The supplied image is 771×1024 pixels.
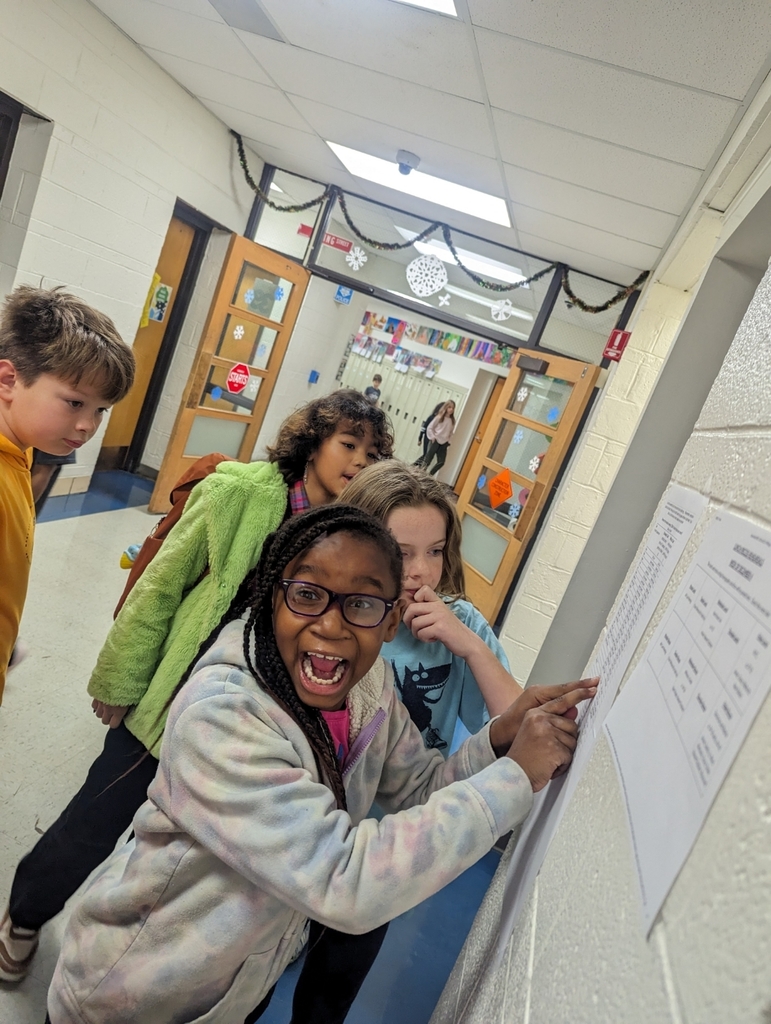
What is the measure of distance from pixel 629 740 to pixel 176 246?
18.3 ft

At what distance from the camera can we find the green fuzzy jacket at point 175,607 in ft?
4.61

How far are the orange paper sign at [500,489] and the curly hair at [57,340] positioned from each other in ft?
12.1

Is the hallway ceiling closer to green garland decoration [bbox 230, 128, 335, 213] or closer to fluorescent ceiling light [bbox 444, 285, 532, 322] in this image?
green garland decoration [bbox 230, 128, 335, 213]

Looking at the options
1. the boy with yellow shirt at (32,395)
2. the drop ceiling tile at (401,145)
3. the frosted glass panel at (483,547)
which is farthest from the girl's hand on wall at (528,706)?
the frosted glass panel at (483,547)

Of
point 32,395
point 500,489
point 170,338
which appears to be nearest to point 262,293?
point 170,338

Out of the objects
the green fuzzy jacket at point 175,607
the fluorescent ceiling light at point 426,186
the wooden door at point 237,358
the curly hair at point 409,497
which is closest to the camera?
the curly hair at point 409,497

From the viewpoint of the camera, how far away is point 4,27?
9.47 ft

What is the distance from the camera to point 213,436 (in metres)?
5.36

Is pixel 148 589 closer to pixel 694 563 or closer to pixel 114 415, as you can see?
pixel 694 563

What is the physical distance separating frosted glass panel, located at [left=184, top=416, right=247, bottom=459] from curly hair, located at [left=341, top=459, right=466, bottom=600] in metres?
3.94

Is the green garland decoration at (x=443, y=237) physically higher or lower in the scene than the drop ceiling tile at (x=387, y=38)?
lower

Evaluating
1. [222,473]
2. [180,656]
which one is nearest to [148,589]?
[180,656]

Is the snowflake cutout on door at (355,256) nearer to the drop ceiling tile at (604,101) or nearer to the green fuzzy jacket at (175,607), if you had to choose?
the drop ceiling tile at (604,101)

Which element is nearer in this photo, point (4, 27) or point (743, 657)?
point (743, 657)
